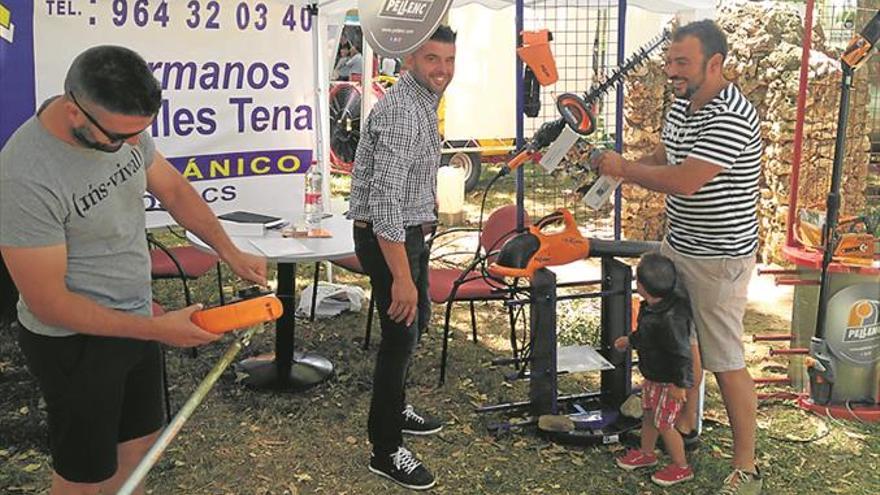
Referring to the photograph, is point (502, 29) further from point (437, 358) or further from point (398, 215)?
point (398, 215)

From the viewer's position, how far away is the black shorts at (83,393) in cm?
202

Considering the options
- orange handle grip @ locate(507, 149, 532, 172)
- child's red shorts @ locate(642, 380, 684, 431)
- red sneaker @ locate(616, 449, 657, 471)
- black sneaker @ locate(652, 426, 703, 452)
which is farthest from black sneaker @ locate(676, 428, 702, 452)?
orange handle grip @ locate(507, 149, 532, 172)

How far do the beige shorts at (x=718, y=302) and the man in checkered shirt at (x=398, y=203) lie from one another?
97 centimetres

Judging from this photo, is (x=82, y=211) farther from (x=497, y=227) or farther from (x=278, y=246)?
(x=497, y=227)

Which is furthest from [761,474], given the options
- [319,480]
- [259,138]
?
[259,138]

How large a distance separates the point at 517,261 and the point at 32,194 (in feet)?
6.54

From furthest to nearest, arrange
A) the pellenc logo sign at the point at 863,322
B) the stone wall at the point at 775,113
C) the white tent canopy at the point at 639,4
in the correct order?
the stone wall at the point at 775,113 < the white tent canopy at the point at 639,4 < the pellenc logo sign at the point at 863,322

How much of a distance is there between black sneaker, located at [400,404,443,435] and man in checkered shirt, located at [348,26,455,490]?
1.66ft

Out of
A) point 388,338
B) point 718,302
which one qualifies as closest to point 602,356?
point 718,302

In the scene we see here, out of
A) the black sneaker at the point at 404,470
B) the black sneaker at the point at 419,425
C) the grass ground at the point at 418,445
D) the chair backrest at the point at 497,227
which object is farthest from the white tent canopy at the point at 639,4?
the black sneaker at the point at 404,470

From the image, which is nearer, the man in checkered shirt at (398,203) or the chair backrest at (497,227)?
the man in checkered shirt at (398,203)

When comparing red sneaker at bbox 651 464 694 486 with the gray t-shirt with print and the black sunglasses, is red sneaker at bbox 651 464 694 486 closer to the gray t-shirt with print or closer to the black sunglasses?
the gray t-shirt with print

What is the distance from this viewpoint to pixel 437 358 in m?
4.65

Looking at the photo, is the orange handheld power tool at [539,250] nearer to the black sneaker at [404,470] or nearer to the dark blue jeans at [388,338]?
Answer: the dark blue jeans at [388,338]
